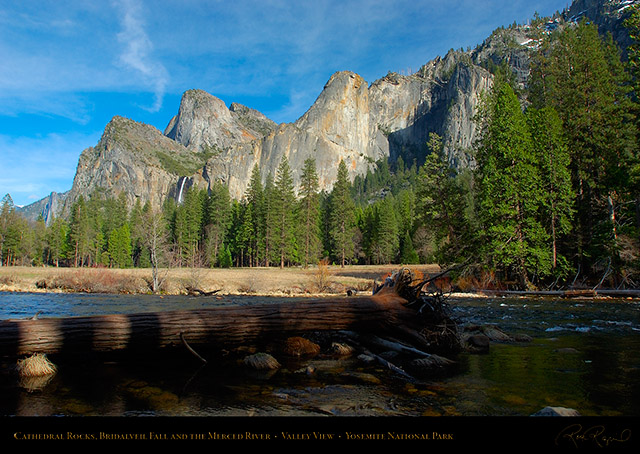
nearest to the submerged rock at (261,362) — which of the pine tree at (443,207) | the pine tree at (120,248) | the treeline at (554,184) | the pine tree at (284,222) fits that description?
the treeline at (554,184)

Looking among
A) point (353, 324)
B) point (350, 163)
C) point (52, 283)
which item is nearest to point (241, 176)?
point (350, 163)

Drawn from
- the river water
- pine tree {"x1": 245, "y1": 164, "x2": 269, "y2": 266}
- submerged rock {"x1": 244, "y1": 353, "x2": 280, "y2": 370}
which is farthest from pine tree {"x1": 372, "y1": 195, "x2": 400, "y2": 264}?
submerged rock {"x1": 244, "y1": 353, "x2": 280, "y2": 370}

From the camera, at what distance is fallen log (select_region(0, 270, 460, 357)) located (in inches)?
215

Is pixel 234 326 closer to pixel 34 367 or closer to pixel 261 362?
pixel 261 362

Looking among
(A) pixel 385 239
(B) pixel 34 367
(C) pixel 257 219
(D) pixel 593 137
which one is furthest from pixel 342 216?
(B) pixel 34 367

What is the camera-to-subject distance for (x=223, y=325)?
6.09 meters

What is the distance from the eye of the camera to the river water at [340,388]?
4.06 meters

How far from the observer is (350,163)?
175m

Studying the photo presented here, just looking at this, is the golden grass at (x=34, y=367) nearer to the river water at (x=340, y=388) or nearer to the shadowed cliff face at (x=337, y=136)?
the river water at (x=340, y=388)

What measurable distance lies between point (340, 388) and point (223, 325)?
235 centimetres

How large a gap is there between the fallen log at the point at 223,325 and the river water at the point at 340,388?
0.43 m

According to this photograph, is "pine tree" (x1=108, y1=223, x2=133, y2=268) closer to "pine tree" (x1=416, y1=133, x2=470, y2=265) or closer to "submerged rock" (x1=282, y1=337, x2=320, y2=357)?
"pine tree" (x1=416, y1=133, x2=470, y2=265)
